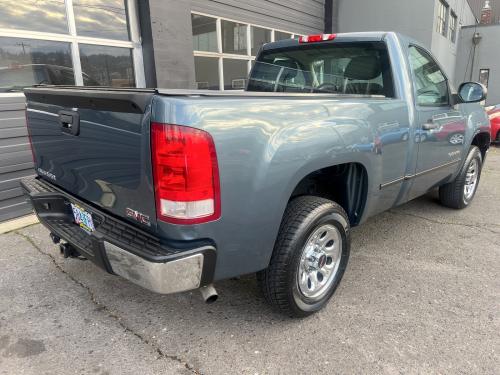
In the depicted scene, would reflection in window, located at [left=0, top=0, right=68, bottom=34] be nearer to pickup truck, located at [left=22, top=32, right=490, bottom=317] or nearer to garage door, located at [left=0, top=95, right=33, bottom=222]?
garage door, located at [left=0, top=95, right=33, bottom=222]

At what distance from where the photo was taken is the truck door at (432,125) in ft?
10.9

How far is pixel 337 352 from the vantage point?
2270 millimetres

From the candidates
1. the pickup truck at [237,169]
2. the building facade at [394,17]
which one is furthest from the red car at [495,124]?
the pickup truck at [237,169]

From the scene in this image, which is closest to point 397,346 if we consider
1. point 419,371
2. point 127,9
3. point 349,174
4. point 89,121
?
point 419,371

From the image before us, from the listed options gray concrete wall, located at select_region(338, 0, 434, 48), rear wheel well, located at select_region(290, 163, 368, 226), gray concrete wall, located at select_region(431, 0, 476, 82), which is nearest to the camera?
rear wheel well, located at select_region(290, 163, 368, 226)

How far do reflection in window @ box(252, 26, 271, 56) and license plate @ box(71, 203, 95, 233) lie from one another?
7.23 meters

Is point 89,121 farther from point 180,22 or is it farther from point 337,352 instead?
point 180,22

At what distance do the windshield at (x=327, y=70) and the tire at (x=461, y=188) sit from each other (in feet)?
6.23

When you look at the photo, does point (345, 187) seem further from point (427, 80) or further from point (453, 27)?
point (453, 27)

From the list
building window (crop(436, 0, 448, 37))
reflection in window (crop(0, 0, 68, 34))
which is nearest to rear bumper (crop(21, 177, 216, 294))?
reflection in window (crop(0, 0, 68, 34))

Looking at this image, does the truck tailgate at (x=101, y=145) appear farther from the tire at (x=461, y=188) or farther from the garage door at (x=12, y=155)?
the tire at (x=461, y=188)

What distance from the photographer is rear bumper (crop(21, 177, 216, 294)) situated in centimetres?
183

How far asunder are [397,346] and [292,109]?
4.93ft

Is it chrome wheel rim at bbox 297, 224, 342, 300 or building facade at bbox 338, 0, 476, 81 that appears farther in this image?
building facade at bbox 338, 0, 476, 81
